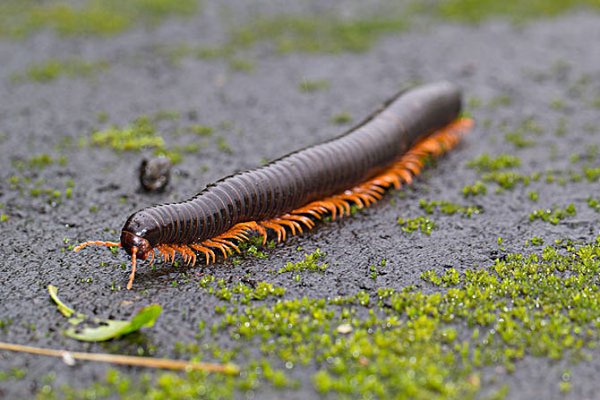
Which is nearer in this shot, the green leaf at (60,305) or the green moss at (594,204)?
the green leaf at (60,305)

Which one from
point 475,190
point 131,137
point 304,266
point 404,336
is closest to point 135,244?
point 304,266

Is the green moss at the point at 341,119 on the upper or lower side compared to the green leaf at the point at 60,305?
upper

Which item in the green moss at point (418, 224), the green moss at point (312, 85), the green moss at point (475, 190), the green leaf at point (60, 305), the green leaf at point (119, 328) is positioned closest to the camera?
the green leaf at point (119, 328)

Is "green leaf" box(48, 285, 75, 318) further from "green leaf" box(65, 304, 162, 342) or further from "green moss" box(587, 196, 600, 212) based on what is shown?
"green moss" box(587, 196, 600, 212)

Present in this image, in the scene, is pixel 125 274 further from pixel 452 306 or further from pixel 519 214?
pixel 519 214

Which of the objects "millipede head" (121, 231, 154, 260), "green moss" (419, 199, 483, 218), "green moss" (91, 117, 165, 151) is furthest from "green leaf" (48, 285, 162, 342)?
"green moss" (91, 117, 165, 151)

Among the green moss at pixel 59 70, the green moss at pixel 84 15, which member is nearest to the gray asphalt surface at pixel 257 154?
the green moss at pixel 59 70

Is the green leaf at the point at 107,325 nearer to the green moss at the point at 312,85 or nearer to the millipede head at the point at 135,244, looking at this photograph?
the millipede head at the point at 135,244
